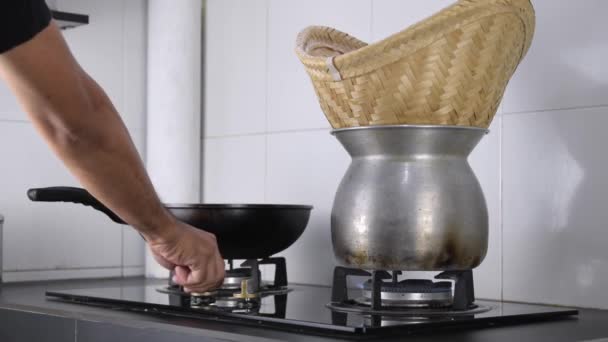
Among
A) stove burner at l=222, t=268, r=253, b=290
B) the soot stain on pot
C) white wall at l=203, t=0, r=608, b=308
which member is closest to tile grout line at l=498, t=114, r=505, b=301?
white wall at l=203, t=0, r=608, b=308

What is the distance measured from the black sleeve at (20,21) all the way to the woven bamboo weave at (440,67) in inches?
23.1

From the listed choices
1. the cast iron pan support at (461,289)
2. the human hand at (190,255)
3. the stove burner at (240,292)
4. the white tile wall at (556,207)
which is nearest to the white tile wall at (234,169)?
the stove burner at (240,292)

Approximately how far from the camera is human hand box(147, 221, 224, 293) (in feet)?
2.89

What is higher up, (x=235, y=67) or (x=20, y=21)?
(x=235, y=67)

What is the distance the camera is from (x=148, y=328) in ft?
4.01

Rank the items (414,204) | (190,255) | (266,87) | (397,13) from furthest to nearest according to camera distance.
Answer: (266,87)
(397,13)
(414,204)
(190,255)

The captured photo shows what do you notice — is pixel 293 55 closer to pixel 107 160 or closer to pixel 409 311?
pixel 409 311

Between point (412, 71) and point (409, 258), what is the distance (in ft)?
0.78

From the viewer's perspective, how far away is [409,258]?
121 centimetres

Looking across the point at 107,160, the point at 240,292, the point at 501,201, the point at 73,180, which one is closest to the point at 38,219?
the point at 73,180

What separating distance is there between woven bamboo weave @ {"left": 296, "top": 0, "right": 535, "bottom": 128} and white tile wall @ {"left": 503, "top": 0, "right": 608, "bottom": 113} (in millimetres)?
157

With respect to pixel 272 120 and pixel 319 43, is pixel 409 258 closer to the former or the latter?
pixel 319 43

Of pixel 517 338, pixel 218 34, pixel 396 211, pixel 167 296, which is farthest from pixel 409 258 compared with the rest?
pixel 218 34

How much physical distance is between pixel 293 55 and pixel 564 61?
61 centimetres
